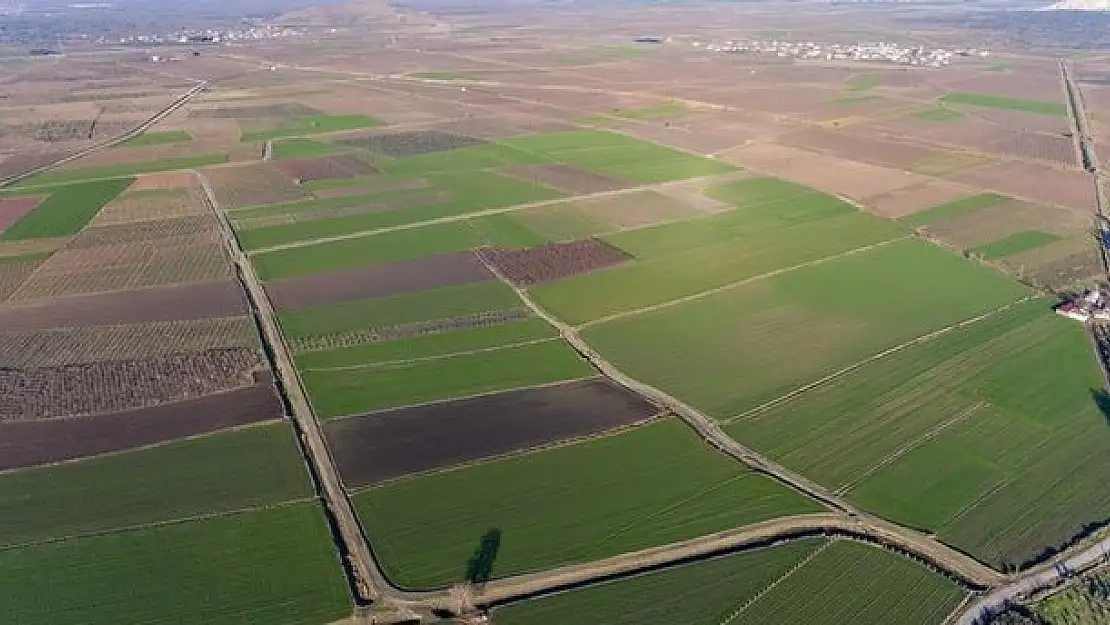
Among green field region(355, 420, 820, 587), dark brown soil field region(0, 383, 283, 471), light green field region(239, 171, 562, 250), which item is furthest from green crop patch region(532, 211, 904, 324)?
dark brown soil field region(0, 383, 283, 471)

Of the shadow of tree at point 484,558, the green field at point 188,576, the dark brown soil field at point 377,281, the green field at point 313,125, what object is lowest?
the shadow of tree at point 484,558

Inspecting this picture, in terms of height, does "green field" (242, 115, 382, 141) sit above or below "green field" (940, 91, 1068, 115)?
below

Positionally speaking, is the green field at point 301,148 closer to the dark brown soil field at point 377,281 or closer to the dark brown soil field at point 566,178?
the dark brown soil field at point 566,178

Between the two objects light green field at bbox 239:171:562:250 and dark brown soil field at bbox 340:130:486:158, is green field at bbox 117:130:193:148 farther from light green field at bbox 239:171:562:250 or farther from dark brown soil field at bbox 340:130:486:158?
light green field at bbox 239:171:562:250

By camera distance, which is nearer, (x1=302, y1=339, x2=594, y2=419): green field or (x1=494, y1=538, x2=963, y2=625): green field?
(x1=494, y1=538, x2=963, y2=625): green field

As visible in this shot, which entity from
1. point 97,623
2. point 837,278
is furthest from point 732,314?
point 97,623

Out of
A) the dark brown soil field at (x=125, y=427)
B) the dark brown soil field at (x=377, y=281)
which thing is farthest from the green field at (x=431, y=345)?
the dark brown soil field at (x=377, y=281)

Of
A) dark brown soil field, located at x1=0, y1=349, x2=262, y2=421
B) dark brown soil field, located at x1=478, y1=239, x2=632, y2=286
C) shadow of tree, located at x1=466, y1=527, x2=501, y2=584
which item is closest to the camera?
shadow of tree, located at x1=466, y1=527, x2=501, y2=584
